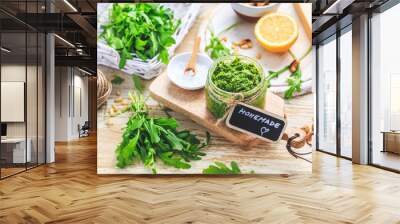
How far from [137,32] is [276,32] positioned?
2.14 m

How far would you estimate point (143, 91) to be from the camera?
6.03 metres

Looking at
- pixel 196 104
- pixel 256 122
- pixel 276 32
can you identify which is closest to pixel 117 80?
pixel 196 104

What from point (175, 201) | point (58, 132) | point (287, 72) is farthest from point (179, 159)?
point (58, 132)

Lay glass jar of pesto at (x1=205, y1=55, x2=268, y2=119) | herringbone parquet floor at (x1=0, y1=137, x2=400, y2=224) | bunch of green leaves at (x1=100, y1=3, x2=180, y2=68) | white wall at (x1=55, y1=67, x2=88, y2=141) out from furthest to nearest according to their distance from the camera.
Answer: white wall at (x1=55, y1=67, x2=88, y2=141), bunch of green leaves at (x1=100, y1=3, x2=180, y2=68), glass jar of pesto at (x1=205, y1=55, x2=268, y2=119), herringbone parquet floor at (x1=0, y1=137, x2=400, y2=224)

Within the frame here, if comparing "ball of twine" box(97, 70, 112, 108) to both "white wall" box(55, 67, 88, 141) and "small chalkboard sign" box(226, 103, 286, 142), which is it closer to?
"small chalkboard sign" box(226, 103, 286, 142)

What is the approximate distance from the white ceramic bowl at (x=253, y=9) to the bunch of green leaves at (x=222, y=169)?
2.31 m

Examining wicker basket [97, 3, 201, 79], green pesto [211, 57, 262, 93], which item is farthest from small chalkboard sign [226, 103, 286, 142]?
wicker basket [97, 3, 201, 79]

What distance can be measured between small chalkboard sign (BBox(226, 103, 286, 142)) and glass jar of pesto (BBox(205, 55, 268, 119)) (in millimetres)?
102

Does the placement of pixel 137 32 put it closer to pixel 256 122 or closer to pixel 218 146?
pixel 218 146

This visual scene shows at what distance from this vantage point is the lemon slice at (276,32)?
596 cm

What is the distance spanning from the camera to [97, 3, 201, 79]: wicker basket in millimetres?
5996

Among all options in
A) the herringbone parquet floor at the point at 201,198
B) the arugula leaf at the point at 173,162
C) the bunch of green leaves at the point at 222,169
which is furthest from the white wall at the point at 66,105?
the bunch of green leaves at the point at 222,169

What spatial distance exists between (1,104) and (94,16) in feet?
8.84

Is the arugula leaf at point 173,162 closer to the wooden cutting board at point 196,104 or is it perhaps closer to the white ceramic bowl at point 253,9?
the wooden cutting board at point 196,104
